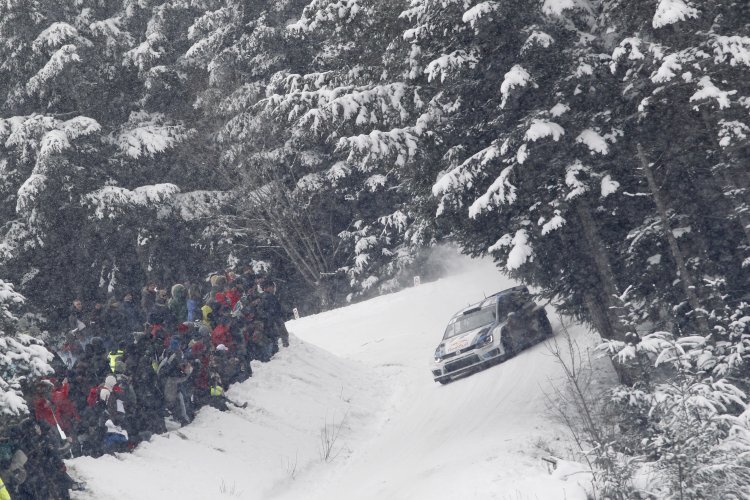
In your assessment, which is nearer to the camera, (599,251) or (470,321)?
Result: (599,251)

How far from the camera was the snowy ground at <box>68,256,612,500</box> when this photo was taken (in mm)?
12414

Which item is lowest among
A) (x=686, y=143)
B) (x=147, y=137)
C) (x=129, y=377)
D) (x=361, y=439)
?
(x=361, y=439)

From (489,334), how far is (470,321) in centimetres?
110

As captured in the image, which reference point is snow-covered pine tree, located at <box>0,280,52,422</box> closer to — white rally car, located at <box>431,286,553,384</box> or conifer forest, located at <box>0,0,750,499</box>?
conifer forest, located at <box>0,0,750,499</box>

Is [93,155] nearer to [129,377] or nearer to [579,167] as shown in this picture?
[129,377]

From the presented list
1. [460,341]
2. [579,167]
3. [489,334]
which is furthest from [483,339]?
[579,167]

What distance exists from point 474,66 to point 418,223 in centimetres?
425

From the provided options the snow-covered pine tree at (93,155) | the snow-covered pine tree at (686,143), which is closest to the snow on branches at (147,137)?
the snow-covered pine tree at (93,155)

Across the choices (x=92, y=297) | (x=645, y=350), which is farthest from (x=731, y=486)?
(x=92, y=297)

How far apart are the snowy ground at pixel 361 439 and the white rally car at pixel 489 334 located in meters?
0.37

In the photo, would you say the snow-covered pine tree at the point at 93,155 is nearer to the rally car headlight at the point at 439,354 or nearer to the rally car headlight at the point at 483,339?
the rally car headlight at the point at 439,354

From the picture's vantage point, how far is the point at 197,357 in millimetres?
15453

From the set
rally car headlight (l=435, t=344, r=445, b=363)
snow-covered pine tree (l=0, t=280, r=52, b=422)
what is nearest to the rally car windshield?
rally car headlight (l=435, t=344, r=445, b=363)

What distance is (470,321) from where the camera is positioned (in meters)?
21.3
